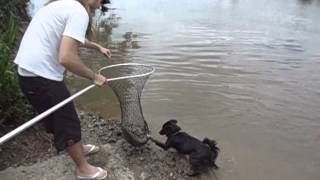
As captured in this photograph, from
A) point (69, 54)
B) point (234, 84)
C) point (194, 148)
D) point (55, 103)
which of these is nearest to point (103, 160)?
point (194, 148)

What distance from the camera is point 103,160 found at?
14.4 feet

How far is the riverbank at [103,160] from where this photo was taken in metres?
4.09

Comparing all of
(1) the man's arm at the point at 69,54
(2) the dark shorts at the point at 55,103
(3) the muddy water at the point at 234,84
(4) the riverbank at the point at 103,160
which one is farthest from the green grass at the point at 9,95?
(3) the muddy water at the point at 234,84

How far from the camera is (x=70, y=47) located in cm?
328

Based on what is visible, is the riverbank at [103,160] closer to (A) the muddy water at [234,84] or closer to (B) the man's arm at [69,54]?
(A) the muddy water at [234,84]

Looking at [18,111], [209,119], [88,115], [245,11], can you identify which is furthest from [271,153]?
[245,11]

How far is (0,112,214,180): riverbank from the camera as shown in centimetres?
409

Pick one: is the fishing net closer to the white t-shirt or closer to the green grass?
the green grass

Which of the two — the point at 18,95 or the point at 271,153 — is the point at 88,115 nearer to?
the point at 18,95

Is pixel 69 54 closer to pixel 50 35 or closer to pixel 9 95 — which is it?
pixel 50 35

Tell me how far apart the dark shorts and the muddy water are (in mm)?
1844

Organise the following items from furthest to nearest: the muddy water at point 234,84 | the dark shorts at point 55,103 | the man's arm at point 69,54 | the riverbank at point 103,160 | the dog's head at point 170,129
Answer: the muddy water at point 234,84
the dog's head at point 170,129
the riverbank at point 103,160
the dark shorts at point 55,103
the man's arm at point 69,54

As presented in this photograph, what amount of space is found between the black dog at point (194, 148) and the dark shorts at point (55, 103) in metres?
1.26

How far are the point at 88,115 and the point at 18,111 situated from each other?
4.30 feet
